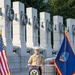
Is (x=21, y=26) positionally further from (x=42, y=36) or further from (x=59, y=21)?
(x=59, y=21)

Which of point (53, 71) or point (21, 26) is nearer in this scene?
point (53, 71)

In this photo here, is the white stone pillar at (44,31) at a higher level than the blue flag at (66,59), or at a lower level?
lower

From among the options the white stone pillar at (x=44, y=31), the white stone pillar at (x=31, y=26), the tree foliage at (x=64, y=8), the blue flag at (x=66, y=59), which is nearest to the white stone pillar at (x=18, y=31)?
the white stone pillar at (x=31, y=26)

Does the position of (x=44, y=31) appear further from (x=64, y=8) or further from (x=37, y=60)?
(x=64, y=8)

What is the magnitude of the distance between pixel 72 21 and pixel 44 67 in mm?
24096

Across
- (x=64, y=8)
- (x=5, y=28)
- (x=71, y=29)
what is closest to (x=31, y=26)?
(x=5, y=28)

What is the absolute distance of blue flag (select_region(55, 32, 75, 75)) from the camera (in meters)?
10.5

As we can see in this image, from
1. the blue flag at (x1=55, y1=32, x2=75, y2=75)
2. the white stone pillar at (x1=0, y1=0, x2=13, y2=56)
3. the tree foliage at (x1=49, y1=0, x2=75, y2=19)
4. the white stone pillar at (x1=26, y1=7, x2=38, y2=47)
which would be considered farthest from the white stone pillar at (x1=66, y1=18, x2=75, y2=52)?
the blue flag at (x1=55, y1=32, x2=75, y2=75)

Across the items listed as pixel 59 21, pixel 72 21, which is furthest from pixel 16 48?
pixel 72 21

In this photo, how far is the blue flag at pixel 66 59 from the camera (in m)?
10.5

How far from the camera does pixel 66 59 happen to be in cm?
1053

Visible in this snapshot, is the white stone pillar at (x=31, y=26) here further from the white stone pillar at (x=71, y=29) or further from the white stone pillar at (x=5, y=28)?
the white stone pillar at (x=71, y=29)

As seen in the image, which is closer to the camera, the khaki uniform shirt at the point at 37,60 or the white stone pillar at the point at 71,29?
the khaki uniform shirt at the point at 37,60

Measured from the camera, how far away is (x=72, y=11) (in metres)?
48.2
